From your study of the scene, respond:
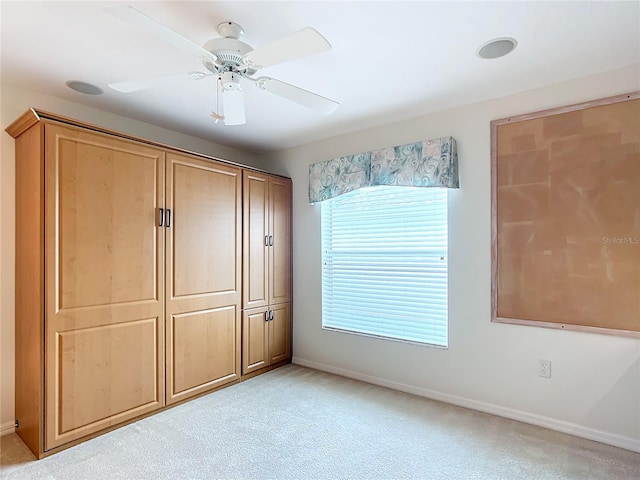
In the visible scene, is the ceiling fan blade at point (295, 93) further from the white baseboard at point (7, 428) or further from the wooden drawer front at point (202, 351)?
the white baseboard at point (7, 428)

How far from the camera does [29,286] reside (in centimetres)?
233

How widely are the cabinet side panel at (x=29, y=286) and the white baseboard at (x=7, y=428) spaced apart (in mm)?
54

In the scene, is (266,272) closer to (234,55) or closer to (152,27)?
(234,55)

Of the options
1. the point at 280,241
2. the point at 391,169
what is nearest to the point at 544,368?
the point at 391,169

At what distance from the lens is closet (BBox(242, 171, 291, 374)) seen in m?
3.55

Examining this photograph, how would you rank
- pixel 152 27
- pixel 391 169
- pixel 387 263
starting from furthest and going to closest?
pixel 387 263
pixel 391 169
pixel 152 27

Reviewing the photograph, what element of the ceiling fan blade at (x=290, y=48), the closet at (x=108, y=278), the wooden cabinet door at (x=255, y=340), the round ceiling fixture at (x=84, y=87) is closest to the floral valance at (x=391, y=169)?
the closet at (x=108, y=278)

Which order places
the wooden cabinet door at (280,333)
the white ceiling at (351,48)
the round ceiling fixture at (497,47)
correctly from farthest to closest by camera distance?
the wooden cabinet door at (280,333)
the round ceiling fixture at (497,47)
the white ceiling at (351,48)

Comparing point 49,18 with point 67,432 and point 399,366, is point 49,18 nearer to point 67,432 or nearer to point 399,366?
point 67,432

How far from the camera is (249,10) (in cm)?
173

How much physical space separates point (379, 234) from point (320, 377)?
154cm

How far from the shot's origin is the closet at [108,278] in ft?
7.32

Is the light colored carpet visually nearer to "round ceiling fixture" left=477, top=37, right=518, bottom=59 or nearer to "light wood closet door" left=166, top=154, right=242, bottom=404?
"light wood closet door" left=166, top=154, right=242, bottom=404

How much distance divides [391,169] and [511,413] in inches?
85.1
